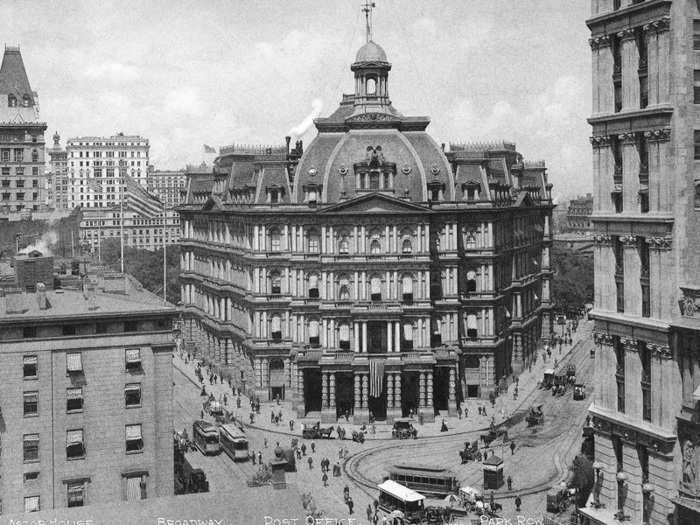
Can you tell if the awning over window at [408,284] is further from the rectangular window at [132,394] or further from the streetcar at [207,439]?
the rectangular window at [132,394]

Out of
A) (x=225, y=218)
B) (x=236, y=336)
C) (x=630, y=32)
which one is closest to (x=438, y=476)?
(x=630, y=32)

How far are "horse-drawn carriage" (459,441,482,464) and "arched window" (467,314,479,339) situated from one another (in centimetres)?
2547

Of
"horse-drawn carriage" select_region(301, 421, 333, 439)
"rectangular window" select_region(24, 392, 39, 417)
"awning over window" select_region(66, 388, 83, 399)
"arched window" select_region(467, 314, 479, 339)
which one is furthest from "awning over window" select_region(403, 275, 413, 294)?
"rectangular window" select_region(24, 392, 39, 417)

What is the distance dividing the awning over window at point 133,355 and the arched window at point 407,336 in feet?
146

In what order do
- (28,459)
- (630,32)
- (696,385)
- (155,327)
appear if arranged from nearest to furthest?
(696,385)
(630,32)
(28,459)
(155,327)

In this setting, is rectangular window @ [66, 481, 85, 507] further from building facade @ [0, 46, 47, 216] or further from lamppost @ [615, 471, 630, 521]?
building facade @ [0, 46, 47, 216]

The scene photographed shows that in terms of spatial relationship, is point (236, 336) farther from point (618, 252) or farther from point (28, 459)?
point (618, 252)

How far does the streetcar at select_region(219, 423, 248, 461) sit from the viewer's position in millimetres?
83625

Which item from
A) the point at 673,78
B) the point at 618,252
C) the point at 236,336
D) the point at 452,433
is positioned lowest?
the point at 452,433

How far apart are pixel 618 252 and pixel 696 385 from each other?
8.03 meters

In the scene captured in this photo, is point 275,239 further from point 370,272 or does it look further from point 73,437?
point 73,437

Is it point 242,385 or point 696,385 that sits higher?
point 696,385

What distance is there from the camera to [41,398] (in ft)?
188

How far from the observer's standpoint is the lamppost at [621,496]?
44.8 meters
